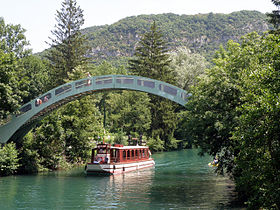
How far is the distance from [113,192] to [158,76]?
41657 mm

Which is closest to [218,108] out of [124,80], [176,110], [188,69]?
[124,80]

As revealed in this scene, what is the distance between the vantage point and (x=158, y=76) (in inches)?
2452

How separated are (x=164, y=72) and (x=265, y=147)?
52695mm

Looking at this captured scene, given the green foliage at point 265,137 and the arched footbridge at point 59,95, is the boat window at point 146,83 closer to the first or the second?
the arched footbridge at point 59,95

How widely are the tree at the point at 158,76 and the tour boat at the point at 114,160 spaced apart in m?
23.5

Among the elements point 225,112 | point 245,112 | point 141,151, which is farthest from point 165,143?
point 245,112

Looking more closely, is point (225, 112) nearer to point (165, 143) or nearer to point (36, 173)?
point (36, 173)

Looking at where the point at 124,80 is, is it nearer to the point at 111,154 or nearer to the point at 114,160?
the point at 111,154

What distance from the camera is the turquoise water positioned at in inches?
712

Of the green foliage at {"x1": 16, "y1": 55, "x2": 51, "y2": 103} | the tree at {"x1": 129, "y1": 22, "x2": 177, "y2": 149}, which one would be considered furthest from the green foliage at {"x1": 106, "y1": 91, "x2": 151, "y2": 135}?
the green foliage at {"x1": 16, "y1": 55, "x2": 51, "y2": 103}

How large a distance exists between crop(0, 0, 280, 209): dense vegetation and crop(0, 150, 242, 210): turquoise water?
69.8 inches

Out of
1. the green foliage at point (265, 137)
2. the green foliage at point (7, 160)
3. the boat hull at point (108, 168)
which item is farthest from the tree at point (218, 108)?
the green foliage at point (7, 160)

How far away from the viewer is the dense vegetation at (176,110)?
10.4m

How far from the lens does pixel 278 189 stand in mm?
9609
